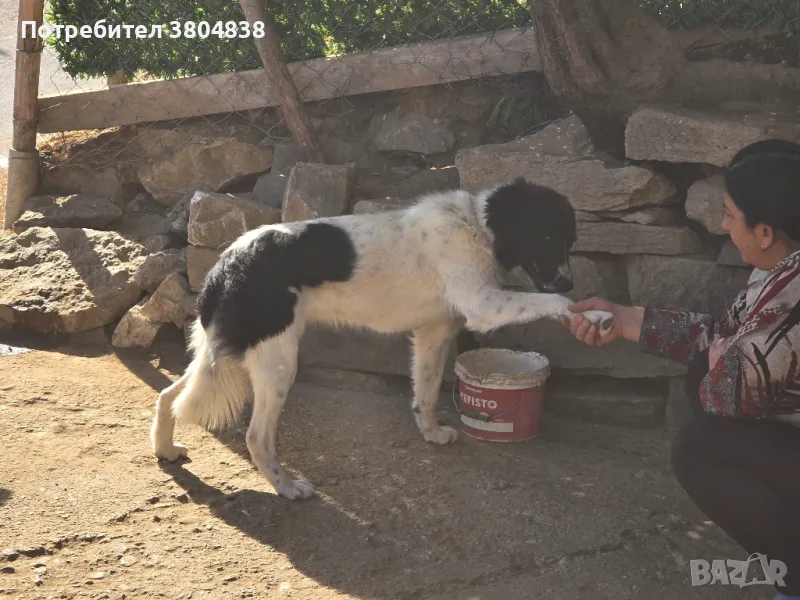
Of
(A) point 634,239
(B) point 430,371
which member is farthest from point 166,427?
(A) point 634,239

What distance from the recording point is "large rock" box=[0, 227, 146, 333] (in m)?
5.28

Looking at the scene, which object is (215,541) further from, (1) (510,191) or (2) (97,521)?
(1) (510,191)

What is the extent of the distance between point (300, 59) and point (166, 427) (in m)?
2.50

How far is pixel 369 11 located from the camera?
5.11m

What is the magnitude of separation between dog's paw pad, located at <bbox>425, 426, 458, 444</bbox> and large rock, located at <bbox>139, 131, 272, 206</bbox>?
2.23 metres

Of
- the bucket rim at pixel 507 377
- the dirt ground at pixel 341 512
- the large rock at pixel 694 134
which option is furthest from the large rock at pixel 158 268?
the large rock at pixel 694 134

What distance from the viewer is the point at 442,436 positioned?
4.15m

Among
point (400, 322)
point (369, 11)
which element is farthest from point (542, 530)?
point (369, 11)

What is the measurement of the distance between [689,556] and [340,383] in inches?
87.9

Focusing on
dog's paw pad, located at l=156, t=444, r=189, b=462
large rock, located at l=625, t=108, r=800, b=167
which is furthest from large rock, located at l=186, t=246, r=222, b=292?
large rock, located at l=625, t=108, r=800, b=167

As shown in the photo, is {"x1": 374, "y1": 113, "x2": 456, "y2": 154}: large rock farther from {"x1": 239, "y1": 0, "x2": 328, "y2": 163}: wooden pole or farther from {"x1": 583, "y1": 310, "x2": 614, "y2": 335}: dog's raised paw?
{"x1": 583, "y1": 310, "x2": 614, "y2": 335}: dog's raised paw

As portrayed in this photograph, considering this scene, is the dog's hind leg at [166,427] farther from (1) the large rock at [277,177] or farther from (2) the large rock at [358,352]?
(1) the large rock at [277,177]

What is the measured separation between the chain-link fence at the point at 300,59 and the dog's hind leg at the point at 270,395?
196 cm

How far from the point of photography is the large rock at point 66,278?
208 inches
